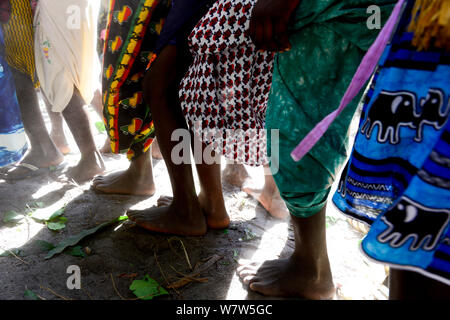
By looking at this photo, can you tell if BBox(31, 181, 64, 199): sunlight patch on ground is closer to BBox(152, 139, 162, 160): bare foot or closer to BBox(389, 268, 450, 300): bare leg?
BBox(152, 139, 162, 160): bare foot

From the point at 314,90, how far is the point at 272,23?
255 mm

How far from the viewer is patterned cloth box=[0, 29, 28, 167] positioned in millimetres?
2230

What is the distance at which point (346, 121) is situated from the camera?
1.08 meters

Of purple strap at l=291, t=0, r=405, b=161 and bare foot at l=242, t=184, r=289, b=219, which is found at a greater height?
purple strap at l=291, t=0, r=405, b=161

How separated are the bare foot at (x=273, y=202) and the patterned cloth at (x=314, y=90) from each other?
0.86 m

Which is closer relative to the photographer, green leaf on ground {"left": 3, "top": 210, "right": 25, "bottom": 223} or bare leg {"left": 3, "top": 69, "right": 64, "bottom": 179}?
green leaf on ground {"left": 3, "top": 210, "right": 25, "bottom": 223}

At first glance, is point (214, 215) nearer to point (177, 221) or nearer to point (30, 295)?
point (177, 221)

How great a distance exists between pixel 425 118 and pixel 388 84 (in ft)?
0.37

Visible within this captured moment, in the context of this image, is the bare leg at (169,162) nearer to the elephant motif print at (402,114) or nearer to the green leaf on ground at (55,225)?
the green leaf on ground at (55,225)

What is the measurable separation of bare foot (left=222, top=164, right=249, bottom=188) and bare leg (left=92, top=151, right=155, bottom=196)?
0.60 meters

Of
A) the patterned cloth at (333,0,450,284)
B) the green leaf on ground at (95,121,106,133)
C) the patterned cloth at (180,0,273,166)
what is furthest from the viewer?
the green leaf on ground at (95,121,106,133)

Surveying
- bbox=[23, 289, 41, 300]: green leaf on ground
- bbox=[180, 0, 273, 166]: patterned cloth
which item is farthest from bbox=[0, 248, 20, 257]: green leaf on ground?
bbox=[180, 0, 273, 166]: patterned cloth

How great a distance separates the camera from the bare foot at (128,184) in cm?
226

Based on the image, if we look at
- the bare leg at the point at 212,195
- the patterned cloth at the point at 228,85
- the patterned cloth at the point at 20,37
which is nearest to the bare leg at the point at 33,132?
the patterned cloth at the point at 20,37
